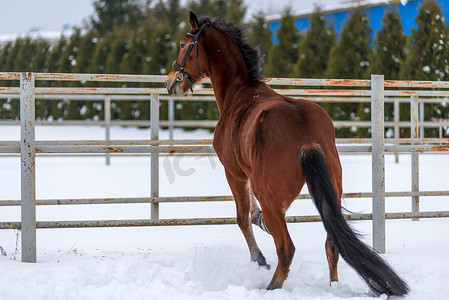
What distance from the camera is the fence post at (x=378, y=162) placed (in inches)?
158

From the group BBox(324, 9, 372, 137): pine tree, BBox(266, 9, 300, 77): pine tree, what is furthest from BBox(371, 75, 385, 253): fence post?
BBox(266, 9, 300, 77): pine tree

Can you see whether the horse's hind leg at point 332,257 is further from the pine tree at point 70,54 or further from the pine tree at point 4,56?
the pine tree at point 4,56

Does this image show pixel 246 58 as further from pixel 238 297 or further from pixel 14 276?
pixel 14 276

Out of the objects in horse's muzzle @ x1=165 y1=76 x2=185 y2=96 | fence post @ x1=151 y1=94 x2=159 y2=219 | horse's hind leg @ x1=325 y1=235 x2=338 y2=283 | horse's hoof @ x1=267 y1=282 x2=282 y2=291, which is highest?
horse's muzzle @ x1=165 y1=76 x2=185 y2=96

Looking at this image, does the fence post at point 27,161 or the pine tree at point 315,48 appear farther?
the pine tree at point 315,48

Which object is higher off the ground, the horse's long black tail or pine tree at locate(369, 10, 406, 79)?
pine tree at locate(369, 10, 406, 79)

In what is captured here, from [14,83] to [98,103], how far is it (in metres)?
3.60

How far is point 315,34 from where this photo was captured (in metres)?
14.6

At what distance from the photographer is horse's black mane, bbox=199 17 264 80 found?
3.80 metres

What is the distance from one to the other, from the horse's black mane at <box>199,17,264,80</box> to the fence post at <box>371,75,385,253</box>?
800 millimetres

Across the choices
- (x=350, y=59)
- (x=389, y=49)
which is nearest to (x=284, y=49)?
(x=350, y=59)

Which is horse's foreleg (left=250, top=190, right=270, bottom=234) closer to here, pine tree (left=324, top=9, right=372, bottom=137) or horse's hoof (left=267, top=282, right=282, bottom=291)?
horse's hoof (left=267, top=282, right=282, bottom=291)

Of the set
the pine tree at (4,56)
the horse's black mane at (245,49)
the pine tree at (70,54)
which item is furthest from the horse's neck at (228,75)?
the pine tree at (4,56)

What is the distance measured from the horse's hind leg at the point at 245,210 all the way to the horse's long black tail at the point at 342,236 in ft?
2.61
